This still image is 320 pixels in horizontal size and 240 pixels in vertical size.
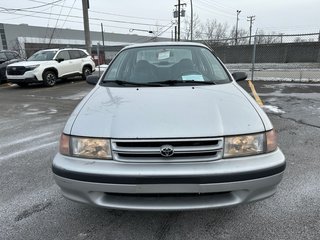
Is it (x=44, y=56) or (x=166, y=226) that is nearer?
(x=166, y=226)

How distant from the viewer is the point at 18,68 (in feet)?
38.0

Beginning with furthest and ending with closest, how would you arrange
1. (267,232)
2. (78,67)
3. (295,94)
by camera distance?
(78,67), (295,94), (267,232)

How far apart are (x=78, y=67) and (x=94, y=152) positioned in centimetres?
1218

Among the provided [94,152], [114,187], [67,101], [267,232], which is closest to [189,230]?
[267,232]

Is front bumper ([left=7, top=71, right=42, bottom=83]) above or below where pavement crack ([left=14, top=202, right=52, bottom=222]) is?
above

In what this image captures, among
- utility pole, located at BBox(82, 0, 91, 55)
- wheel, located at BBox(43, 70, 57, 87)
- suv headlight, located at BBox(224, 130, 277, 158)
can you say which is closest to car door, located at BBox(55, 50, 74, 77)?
wheel, located at BBox(43, 70, 57, 87)

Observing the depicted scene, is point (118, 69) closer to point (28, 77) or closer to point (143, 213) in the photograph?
point (143, 213)

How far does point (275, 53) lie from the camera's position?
90.9ft

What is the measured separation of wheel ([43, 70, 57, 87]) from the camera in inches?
470

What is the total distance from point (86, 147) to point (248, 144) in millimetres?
1248

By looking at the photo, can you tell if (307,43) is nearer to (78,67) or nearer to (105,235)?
(78,67)

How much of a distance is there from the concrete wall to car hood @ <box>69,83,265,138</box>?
24.1 m

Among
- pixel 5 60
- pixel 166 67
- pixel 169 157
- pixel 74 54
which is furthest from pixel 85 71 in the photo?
pixel 169 157

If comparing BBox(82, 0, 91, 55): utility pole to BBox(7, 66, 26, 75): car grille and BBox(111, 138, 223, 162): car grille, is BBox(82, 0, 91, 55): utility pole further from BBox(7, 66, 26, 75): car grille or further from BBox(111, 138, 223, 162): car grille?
BBox(111, 138, 223, 162): car grille
